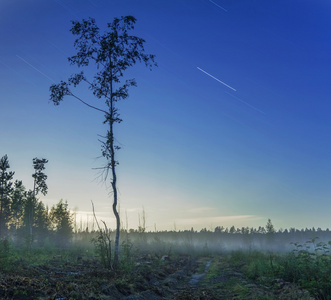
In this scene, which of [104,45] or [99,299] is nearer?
[99,299]

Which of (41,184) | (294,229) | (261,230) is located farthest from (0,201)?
(294,229)

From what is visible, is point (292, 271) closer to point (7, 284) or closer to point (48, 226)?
point (7, 284)

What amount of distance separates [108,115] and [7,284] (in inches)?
505

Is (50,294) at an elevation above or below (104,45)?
below

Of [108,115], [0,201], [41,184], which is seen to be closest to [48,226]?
[0,201]

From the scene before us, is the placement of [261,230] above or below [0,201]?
below

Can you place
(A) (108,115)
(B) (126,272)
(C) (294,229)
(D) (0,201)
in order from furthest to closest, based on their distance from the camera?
1. (C) (294,229)
2. (D) (0,201)
3. (A) (108,115)
4. (B) (126,272)

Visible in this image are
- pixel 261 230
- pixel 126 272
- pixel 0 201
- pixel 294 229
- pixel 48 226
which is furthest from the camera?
pixel 294 229

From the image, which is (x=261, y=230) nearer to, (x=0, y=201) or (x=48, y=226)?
(x=48, y=226)

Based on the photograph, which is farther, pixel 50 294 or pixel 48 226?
pixel 48 226

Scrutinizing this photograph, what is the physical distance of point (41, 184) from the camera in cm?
4456

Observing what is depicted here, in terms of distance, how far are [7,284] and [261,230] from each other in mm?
172048

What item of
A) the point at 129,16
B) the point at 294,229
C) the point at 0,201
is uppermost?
the point at 129,16

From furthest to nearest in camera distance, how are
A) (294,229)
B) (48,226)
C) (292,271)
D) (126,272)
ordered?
(294,229), (48,226), (126,272), (292,271)
